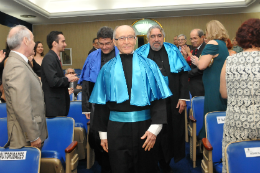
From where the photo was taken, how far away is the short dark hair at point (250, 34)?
1.47 meters

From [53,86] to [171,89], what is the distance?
1273mm

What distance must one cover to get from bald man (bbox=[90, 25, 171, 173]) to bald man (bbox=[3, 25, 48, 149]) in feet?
1.55

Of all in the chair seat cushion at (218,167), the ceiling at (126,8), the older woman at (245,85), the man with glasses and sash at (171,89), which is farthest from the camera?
the ceiling at (126,8)

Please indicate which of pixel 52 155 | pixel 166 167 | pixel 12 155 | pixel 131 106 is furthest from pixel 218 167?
pixel 12 155

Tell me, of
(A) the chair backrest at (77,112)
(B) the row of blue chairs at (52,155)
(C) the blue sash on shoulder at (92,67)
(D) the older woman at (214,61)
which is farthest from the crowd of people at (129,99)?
(A) the chair backrest at (77,112)

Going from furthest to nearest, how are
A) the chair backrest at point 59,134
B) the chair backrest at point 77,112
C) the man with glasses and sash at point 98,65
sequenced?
1. the chair backrest at point 77,112
2. the man with glasses and sash at point 98,65
3. the chair backrest at point 59,134

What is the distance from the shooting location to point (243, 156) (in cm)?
148

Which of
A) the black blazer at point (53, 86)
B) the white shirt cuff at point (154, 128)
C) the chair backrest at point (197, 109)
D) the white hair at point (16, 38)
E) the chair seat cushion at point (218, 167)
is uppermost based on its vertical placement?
the white hair at point (16, 38)

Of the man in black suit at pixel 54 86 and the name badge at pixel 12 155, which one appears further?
the man in black suit at pixel 54 86

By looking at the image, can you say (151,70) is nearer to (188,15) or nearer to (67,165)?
Answer: (67,165)

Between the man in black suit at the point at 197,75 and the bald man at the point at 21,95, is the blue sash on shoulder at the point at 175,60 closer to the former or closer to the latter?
the man in black suit at the point at 197,75

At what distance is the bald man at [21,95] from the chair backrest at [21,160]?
57mm

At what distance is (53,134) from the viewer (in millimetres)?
2199

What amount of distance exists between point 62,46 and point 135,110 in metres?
1.58
